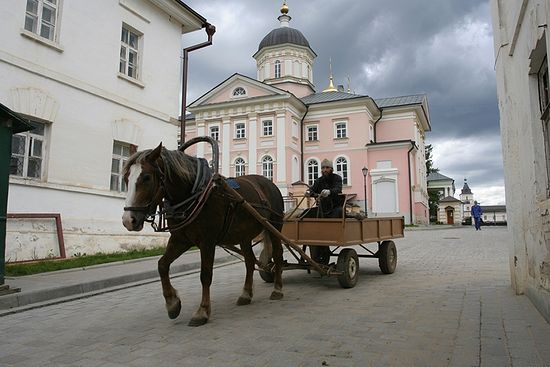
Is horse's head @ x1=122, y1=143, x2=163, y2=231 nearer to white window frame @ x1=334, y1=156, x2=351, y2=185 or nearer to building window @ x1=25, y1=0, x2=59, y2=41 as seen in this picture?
building window @ x1=25, y1=0, x2=59, y2=41

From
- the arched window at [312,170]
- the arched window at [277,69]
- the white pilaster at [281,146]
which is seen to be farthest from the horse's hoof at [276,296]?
the arched window at [277,69]

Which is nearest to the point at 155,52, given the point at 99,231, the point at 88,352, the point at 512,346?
the point at 99,231

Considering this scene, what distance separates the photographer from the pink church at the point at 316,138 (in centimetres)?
3744

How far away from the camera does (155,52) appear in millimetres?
13844

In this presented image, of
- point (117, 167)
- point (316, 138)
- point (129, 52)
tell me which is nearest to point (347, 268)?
point (117, 167)

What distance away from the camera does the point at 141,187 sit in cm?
418

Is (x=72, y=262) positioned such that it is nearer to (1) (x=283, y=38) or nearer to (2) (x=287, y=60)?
(2) (x=287, y=60)

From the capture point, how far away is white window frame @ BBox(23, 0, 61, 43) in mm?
9992

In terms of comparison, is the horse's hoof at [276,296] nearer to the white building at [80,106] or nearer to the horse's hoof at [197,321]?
the horse's hoof at [197,321]

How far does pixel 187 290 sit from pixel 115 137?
258 inches

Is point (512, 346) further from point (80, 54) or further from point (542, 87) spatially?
point (80, 54)

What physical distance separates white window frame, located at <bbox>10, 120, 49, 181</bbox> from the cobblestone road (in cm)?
446

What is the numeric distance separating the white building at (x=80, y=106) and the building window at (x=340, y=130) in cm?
2651

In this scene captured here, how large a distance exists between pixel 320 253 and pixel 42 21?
27.9ft
